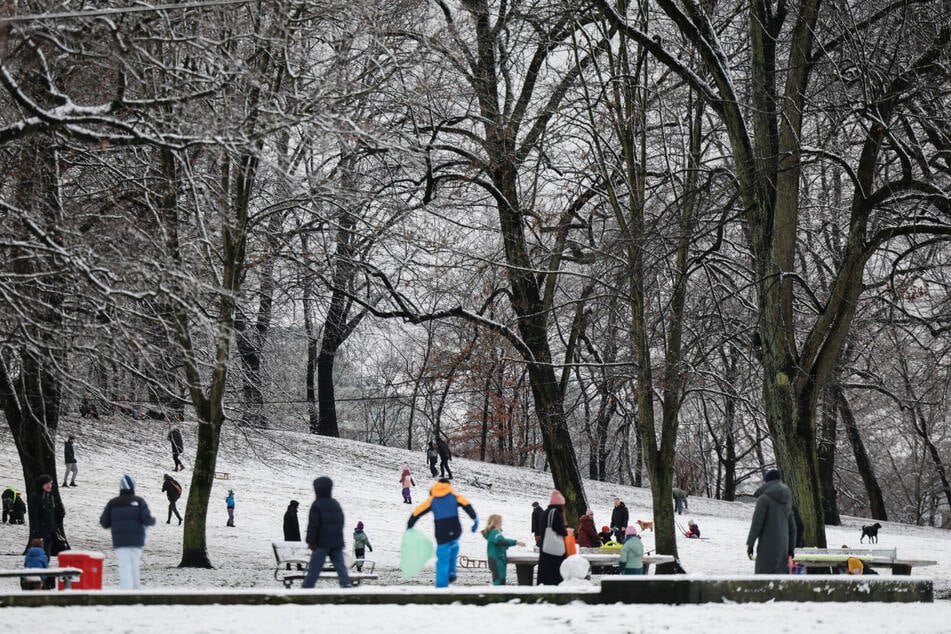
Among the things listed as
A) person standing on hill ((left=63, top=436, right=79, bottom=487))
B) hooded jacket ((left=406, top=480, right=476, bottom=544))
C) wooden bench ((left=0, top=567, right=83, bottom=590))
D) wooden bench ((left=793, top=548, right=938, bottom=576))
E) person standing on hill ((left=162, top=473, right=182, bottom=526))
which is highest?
person standing on hill ((left=63, top=436, right=79, bottom=487))

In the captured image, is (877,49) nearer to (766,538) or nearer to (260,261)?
(766,538)

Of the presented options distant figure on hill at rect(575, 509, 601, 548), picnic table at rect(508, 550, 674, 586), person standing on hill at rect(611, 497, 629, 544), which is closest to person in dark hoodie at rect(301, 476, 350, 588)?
picnic table at rect(508, 550, 674, 586)

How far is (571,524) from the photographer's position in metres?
20.9

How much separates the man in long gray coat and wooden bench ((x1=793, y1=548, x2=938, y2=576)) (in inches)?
160

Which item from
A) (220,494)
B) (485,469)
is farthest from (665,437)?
(485,469)

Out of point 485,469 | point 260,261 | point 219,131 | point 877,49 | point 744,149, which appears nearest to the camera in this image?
point 219,131

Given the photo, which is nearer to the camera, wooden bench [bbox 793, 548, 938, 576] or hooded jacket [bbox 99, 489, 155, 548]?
hooded jacket [bbox 99, 489, 155, 548]

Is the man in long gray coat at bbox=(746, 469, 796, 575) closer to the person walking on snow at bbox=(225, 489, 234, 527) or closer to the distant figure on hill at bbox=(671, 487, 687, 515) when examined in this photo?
the person walking on snow at bbox=(225, 489, 234, 527)

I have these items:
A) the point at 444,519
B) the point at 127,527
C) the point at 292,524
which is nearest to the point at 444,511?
the point at 444,519

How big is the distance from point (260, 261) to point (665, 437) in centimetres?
776

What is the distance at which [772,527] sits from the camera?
39.6 ft

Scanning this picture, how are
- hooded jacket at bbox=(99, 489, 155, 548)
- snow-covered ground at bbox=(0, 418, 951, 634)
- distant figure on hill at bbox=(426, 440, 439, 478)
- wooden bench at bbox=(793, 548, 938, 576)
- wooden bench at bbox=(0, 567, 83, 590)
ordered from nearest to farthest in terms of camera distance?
1. snow-covered ground at bbox=(0, 418, 951, 634)
2. hooded jacket at bbox=(99, 489, 155, 548)
3. wooden bench at bbox=(0, 567, 83, 590)
4. wooden bench at bbox=(793, 548, 938, 576)
5. distant figure on hill at bbox=(426, 440, 439, 478)

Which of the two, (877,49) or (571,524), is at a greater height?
(877,49)

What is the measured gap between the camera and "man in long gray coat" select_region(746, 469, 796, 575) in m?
11.9
